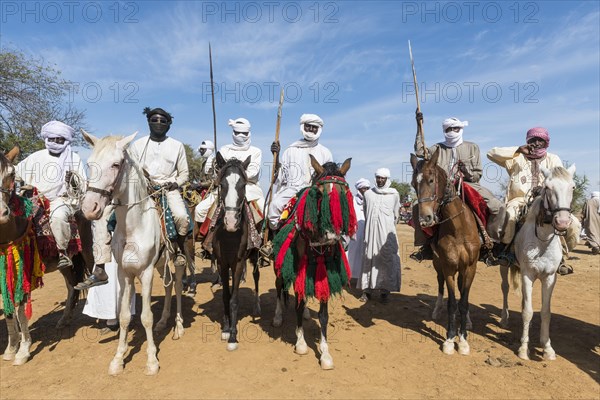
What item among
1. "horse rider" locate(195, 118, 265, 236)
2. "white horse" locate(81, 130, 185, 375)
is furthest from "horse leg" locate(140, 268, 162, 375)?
"horse rider" locate(195, 118, 265, 236)

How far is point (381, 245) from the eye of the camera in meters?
7.39

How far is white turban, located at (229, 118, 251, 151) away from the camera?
598cm

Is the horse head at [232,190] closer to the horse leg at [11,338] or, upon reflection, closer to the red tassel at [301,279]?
the red tassel at [301,279]

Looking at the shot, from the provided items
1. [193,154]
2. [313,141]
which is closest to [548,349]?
[313,141]

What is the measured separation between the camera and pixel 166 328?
588cm

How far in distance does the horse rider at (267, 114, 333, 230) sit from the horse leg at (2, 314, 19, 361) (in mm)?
3919

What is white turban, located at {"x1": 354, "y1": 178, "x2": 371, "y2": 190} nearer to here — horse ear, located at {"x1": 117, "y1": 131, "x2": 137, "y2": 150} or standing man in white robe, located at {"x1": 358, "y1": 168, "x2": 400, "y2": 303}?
standing man in white robe, located at {"x1": 358, "y1": 168, "x2": 400, "y2": 303}

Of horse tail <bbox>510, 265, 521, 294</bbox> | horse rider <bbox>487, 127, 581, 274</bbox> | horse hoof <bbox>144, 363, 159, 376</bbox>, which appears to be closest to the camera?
horse hoof <bbox>144, 363, 159, 376</bbox>

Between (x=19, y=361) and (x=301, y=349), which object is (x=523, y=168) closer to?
(x=301, y=349)

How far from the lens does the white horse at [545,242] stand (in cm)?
438

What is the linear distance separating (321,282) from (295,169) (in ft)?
7.11

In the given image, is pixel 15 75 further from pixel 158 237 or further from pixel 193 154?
pixel 193 154

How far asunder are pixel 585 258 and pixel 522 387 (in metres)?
13.5

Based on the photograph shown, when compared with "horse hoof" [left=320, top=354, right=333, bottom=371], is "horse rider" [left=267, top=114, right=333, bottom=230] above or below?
above
